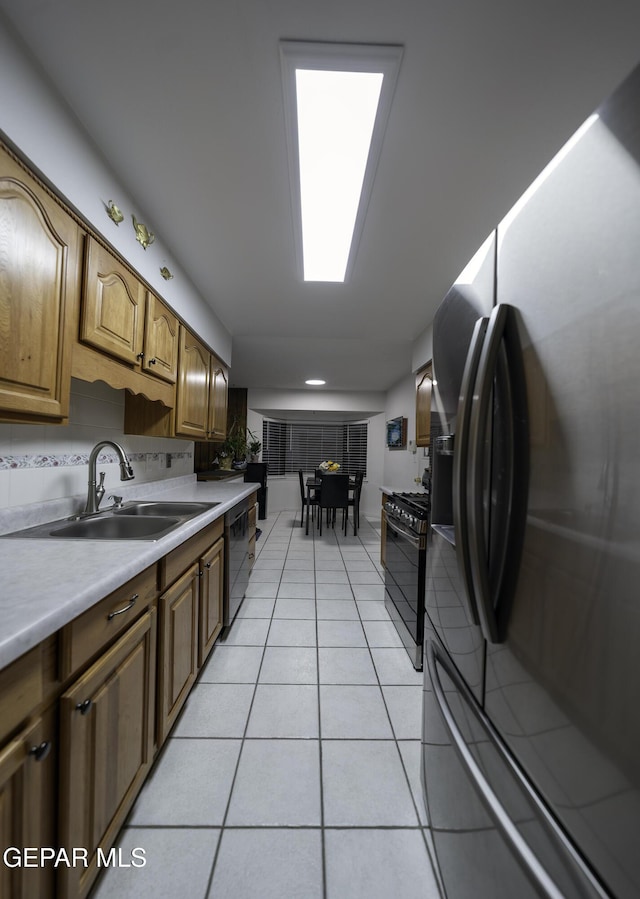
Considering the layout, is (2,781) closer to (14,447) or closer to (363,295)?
(14,447)

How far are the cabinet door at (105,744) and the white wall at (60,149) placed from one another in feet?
4.93

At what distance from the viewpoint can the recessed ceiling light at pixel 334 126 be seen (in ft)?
3.65

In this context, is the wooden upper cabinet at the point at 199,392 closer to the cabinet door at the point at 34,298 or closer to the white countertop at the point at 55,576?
the cabinet door at the point at 34,298

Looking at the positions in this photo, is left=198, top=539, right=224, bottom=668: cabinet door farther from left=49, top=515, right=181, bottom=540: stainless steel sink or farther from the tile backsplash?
the tile backsplash

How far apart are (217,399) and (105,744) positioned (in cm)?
281

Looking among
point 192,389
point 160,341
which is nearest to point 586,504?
point 160,341

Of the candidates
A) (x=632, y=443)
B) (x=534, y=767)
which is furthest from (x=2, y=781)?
(x=632, y=443)

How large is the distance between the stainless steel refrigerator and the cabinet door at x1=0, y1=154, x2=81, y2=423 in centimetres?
124

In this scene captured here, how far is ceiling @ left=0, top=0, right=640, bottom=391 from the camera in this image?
1.00m

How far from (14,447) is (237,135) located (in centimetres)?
148

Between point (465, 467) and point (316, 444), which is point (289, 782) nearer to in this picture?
point (465, 467)

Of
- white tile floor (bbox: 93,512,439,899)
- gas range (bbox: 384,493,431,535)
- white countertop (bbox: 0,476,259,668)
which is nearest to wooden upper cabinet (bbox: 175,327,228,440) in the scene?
white countertop (bbox: 0,476,259,668)

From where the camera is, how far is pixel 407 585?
91.7 inches

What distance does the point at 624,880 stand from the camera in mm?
425
